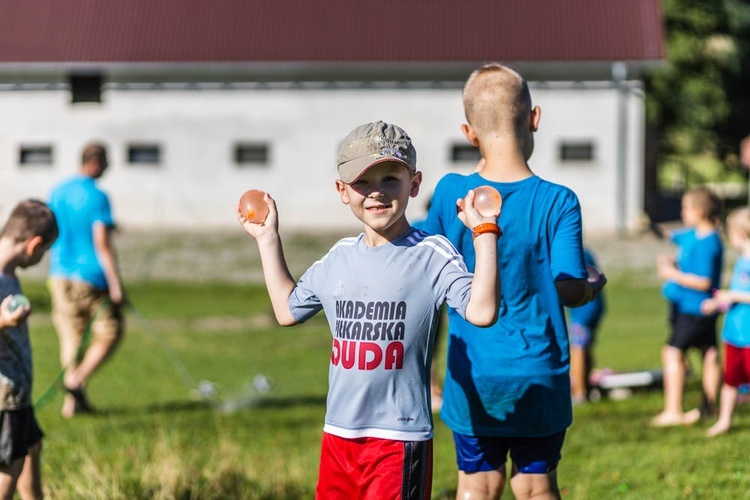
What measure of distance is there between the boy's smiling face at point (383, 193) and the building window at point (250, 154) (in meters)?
26.0

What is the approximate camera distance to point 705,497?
17.4ft

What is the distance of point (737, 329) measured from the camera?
6898 millimetres

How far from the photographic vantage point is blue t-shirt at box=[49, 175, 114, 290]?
29.1ft

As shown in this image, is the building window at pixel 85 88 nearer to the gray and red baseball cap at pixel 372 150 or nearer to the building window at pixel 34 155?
the building window at pixel 34 155

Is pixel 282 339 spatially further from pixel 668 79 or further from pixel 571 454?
pixel 668 79

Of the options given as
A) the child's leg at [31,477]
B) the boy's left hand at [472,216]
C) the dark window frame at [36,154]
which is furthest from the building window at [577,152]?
the boy's left hand at [472,216]

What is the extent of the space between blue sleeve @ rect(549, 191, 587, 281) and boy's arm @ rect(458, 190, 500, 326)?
27.2 inches

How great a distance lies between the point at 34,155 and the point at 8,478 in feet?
87.3

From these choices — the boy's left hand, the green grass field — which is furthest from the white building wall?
the boy's left hand

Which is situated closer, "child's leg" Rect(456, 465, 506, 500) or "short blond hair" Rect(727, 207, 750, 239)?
"child's leg" Rect(456, 465, 506, 500)

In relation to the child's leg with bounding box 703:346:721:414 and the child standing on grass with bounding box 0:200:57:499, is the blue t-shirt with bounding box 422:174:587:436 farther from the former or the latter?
the child's leg with bounding box 703:346:721:414

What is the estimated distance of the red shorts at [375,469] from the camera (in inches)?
140

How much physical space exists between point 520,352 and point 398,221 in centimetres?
73

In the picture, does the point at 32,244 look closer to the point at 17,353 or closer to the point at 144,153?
the point at 17,353
